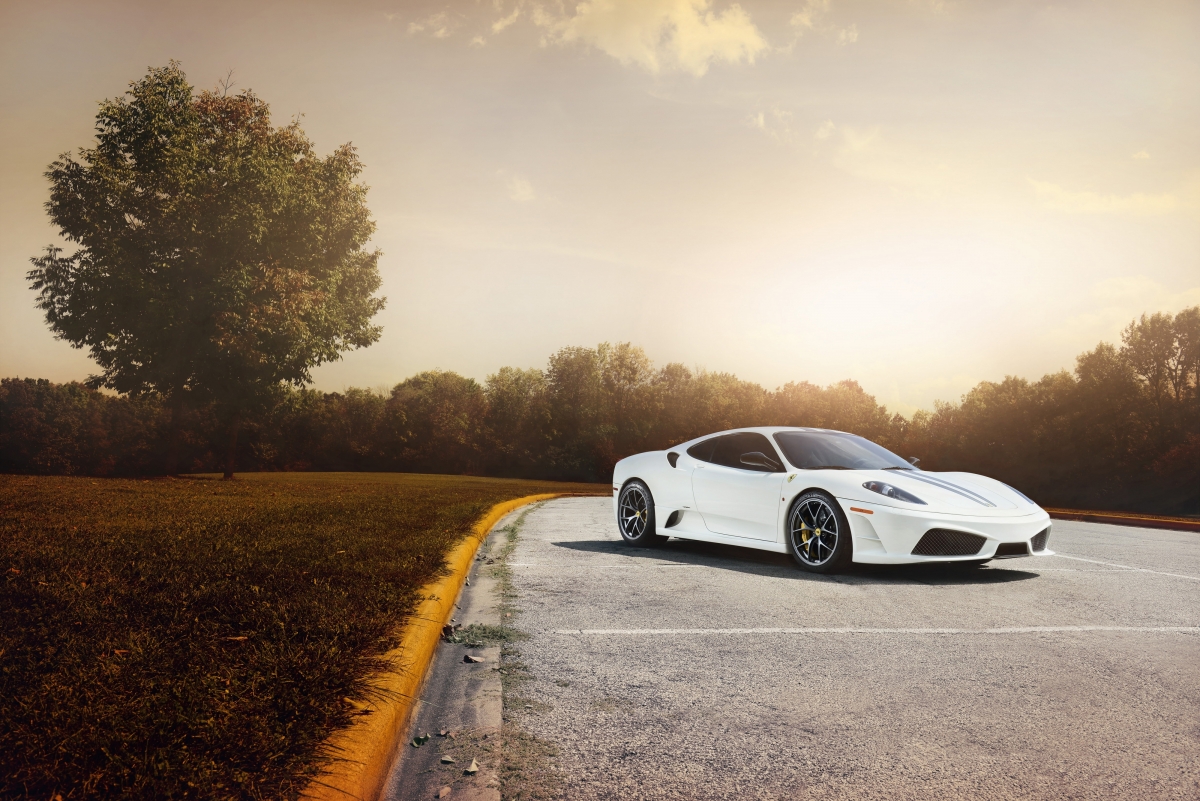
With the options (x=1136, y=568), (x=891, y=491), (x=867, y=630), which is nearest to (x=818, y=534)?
(x=891, y=491)

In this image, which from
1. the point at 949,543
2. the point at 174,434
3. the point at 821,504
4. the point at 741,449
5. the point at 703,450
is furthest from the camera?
the point at 174,434

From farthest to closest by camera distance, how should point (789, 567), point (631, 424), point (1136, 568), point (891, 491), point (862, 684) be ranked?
point (631, 424), point (1136, 568), point (789, 567), point (891, 491), point (862, 684)

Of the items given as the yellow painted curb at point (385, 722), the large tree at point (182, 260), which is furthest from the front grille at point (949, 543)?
the large tree at point (182, 260)

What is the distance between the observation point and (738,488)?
8.05 metres


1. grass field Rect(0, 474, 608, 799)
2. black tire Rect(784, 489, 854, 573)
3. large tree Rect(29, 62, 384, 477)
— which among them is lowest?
grass field Rect(0, 474, 608, 799)

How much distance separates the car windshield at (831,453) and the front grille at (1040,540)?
128cm

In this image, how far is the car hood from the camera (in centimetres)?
685

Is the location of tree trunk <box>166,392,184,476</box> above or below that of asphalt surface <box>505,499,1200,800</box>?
above

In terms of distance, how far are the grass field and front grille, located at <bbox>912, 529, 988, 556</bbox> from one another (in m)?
3.97

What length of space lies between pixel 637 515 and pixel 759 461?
1841 millimetres

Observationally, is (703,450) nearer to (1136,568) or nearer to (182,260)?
(1136,568)

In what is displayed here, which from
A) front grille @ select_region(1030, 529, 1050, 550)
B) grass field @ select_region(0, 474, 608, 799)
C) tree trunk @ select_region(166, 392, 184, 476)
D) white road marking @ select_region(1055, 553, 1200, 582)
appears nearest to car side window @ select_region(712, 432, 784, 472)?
front grille @ select_region(1030, 529, 1050, 550)

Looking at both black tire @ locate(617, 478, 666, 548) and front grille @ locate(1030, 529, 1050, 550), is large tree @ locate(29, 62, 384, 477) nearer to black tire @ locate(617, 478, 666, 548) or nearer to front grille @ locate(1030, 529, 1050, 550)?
black tire @ locate(617, 478, 666, 548)

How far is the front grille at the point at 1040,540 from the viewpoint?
702cm
